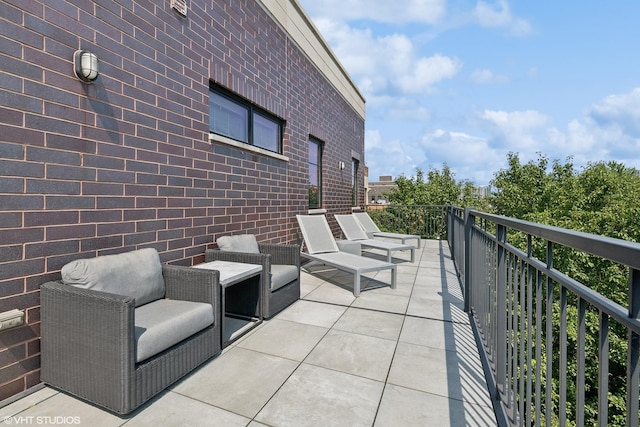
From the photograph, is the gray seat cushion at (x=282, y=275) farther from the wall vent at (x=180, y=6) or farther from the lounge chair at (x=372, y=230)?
the lounge chair at (x=372, y=230)

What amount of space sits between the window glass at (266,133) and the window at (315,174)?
150cm

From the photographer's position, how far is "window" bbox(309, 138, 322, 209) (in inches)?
273

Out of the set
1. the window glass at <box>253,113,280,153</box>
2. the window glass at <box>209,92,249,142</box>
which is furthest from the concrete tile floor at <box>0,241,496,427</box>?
the window glass at <box>253,113,280,153</box>

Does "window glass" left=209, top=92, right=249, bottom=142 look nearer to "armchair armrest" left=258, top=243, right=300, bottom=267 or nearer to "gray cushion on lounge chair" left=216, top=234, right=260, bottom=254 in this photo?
"gray cushion on lounge chair" left=216, top=234, right=260, bottom=254

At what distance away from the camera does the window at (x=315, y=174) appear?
6.93 m

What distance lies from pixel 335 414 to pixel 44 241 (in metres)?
2.20

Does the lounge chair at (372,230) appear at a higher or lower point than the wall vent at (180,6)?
lower

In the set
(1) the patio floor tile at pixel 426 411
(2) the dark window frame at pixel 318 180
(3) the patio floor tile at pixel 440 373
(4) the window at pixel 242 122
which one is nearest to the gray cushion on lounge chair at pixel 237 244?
(4) the window at pixel 242 122

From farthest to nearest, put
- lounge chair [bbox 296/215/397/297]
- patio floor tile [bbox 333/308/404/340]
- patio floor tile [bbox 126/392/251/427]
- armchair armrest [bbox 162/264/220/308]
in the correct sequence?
lounge chair [bbox 296/215/397/297] → patio floor tile [bbox 333/308/404/340] → armchair armrest [bbox 162/264/220/308] → patio floor tile [bbox 126/392/251/427]

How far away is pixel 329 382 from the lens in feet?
7.03

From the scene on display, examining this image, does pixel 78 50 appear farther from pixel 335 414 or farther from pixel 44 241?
pixel 335 414

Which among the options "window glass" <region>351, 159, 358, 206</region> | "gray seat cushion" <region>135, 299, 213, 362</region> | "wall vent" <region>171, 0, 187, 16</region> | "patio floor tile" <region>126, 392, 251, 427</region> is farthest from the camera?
"window glass" <region>351, 159, 358, 206</region>

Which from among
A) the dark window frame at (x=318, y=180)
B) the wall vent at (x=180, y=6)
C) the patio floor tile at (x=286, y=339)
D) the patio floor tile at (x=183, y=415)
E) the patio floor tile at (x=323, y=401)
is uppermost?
the wall vent at (x=180, y=6)

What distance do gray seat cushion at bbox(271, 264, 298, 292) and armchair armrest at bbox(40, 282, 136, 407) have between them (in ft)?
Answer: 5.35
